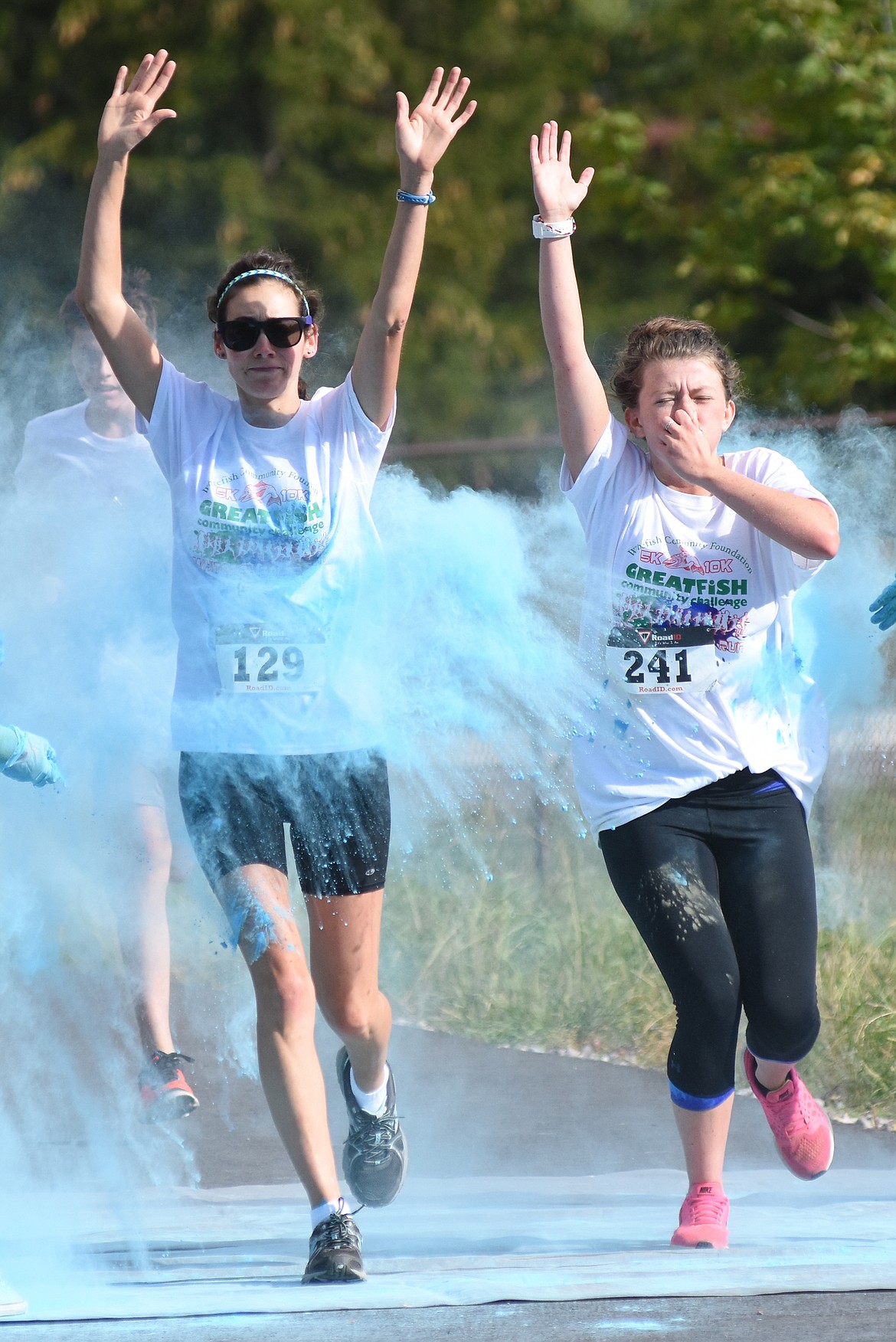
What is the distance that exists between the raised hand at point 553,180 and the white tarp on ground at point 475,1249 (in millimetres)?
2135

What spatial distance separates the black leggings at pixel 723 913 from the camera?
11.3 ft

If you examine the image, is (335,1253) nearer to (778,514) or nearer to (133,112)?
(778,514)

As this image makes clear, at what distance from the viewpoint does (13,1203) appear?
398cm

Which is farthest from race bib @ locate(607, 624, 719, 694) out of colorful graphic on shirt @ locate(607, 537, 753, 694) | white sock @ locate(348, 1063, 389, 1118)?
white sock @ locate(348, 1063, 389, 1118)

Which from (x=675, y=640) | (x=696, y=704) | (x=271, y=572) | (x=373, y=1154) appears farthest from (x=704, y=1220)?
(x=271, y=572)

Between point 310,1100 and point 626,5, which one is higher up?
point 626,5

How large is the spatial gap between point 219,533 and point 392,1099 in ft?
4.50

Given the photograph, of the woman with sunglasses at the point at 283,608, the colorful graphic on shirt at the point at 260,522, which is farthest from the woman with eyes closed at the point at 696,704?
the colorful graphic on shirt at the point at 260,522

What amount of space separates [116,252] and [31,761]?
1.04 meters

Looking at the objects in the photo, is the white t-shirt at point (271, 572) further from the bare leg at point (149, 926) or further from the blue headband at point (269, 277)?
the bare leg at point (149, 926)

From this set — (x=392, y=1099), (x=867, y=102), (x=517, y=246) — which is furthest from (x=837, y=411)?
(x=392, y=1099)

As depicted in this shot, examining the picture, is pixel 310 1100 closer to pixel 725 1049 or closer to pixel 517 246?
pixel 725 1049

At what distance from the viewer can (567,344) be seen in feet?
11.8

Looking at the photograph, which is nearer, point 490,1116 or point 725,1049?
point 725,1049
